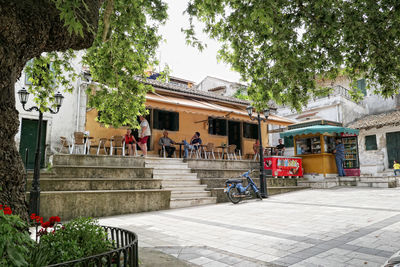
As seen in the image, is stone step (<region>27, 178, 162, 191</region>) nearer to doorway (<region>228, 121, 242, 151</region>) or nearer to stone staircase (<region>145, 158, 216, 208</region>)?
stone staircase (<region>145, 158, 216, 208</region>)

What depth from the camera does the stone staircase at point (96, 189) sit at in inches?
299

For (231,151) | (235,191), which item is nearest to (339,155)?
(231,151)

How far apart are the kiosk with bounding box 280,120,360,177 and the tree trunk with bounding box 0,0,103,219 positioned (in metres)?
14.2

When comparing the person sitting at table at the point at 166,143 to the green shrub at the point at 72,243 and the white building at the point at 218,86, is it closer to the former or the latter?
the green shrub at the point at 72,243

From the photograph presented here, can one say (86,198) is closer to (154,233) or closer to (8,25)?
(154,233)

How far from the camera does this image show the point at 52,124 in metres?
13.8

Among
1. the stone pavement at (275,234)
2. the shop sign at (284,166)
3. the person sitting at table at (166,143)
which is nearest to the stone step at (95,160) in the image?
the person sitting at table at (166,143)

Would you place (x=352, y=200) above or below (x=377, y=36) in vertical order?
below

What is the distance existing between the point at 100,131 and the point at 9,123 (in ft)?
35.1

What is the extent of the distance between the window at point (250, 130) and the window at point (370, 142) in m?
10.4

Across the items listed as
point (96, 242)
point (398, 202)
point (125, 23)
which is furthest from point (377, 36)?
point (398, 202)

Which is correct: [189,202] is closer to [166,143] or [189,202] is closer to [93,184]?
[93,184]

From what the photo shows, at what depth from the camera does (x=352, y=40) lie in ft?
18.2

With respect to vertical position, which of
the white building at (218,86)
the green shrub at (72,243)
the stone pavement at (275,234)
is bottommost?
the stone pavement at (275,234)
